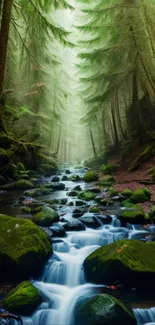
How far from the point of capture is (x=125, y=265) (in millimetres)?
4742

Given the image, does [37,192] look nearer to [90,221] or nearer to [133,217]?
[90,221]

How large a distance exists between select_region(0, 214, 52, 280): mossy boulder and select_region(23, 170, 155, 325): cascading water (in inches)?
10.2

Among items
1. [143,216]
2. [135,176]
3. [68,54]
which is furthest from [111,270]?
[68,54]

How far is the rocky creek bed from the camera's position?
4.10 meters

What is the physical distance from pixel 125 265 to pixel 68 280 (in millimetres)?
1249

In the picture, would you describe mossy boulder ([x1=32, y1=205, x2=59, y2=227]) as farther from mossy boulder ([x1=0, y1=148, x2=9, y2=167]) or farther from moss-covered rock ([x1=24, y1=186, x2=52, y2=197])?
mossy boulder ([x1=0, y1=148, x2=9, y2=167])

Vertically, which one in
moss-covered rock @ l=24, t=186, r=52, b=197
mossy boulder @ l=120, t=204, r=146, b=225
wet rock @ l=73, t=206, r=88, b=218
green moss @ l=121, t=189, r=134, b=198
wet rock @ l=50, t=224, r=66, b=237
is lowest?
wet rock @ l=50, t=224, r=66, b=237

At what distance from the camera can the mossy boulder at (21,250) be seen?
4.98 meters

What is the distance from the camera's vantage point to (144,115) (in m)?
15.4

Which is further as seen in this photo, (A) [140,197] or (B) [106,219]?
(A) [140,197]

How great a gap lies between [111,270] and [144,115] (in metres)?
11.8

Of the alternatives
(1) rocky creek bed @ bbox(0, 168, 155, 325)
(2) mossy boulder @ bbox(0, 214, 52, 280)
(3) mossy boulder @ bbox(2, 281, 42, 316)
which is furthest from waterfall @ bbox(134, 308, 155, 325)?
(2) mossy boulder @ bbox(0, 214, 52, 280)

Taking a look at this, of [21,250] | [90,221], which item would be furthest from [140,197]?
[21,250]

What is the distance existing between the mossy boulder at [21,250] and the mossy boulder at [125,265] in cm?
97
